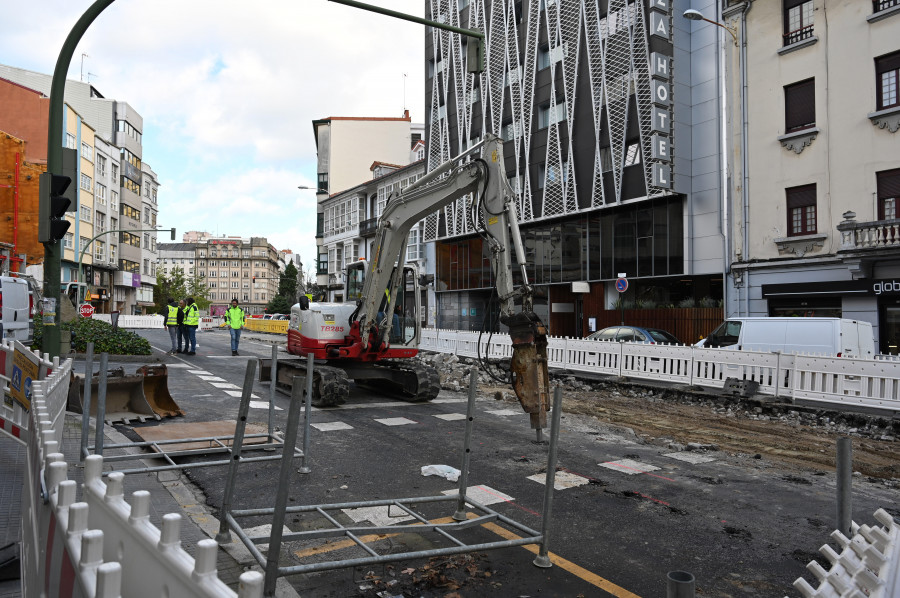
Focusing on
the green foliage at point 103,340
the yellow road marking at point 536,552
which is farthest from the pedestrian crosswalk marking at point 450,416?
the green foliage at point 103,340

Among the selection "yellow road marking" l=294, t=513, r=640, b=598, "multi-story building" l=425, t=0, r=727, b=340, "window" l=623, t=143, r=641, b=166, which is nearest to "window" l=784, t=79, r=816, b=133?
"multi-story building" l=425, t=0, r=727, b=340

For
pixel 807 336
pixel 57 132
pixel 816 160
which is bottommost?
pixel 807 336

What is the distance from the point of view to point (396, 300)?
12.2 meters

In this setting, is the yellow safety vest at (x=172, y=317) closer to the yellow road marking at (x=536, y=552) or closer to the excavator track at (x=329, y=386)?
the excavator track at (x=329, y=386)

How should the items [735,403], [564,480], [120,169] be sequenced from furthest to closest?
[120,169] → [735,403] → [564,480]

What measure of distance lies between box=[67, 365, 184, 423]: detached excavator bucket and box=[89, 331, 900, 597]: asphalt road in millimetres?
423

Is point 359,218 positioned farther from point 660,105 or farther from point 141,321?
point 660,105

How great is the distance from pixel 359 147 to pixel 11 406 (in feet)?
190

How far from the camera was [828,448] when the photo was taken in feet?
29.0

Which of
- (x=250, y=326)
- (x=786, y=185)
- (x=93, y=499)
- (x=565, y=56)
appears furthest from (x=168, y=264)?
(x=93, y=499)

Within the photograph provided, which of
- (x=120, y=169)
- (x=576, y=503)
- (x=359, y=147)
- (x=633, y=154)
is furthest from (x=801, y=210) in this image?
(x=120, y=169)

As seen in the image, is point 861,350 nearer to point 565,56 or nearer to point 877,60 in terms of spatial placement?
point 877,60

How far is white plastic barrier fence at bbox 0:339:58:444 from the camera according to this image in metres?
5.37

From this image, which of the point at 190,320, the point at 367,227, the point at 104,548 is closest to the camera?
the point at 104,548
